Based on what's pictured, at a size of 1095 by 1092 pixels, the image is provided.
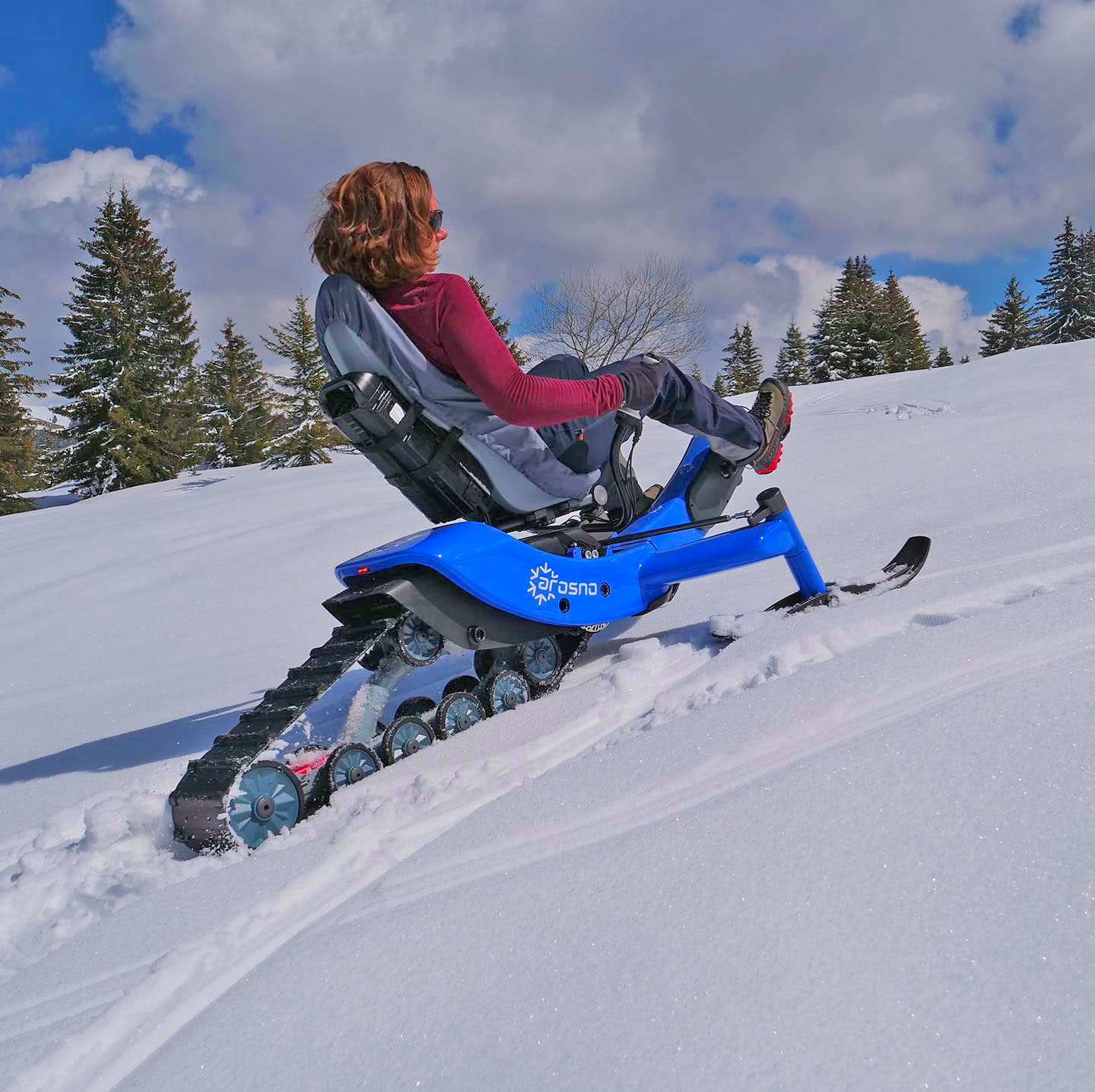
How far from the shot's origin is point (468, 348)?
2.13m

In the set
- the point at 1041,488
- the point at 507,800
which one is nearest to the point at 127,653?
the point at 507,800

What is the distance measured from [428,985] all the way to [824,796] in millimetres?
731

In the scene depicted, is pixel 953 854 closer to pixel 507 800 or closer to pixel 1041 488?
pixel 507 800

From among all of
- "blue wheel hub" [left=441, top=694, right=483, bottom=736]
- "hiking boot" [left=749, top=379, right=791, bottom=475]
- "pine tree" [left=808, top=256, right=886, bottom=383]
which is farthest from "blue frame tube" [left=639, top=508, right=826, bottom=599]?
"pine tree" [left=808, top=256, right=886, bottom=383]

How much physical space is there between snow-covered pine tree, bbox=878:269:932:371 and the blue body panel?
37796 millimetres

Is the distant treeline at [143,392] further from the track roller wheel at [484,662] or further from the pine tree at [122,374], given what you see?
the track roller wheel at [484,662]

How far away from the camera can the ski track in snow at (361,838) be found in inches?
50.1

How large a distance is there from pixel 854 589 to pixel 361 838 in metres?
1.80

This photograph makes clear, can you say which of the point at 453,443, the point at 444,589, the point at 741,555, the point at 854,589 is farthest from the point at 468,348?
the point at 854,589

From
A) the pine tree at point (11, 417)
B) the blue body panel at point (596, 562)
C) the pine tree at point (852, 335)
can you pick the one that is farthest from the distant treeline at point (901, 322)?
the blue body panel at point (596, 562)

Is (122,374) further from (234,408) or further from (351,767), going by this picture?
(351,767)

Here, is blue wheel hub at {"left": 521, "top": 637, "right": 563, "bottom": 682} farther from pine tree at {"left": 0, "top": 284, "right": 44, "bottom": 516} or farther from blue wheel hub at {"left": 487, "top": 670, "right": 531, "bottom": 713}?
pine tree at {"left": 0, "top": 284, "right": 44, "bottom": 516}

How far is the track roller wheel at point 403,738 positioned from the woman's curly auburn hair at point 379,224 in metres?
1.20

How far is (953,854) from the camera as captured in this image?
3.86 feet
